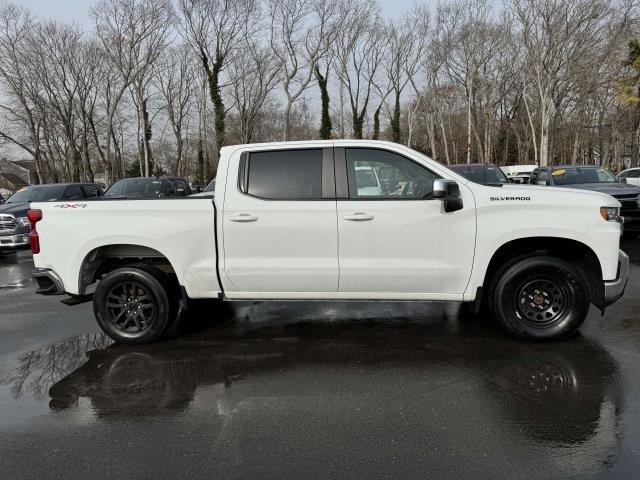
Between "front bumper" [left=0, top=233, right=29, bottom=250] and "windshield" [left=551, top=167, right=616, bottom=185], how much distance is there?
13.0 metres

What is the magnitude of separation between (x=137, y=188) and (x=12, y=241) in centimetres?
414

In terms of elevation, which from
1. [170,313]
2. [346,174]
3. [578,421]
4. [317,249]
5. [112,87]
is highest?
[112,87]

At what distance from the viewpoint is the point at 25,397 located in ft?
13.9

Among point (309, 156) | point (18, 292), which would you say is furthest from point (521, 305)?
point (18, 292)

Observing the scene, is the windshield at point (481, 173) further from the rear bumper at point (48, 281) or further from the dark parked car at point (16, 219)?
the dark parked car at point (16, 219)

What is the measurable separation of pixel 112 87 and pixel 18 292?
39.7m

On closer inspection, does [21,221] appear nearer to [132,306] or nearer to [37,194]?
[37,194]

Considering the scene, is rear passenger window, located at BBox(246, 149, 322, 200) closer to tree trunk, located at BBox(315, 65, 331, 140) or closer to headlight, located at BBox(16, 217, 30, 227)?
headlight, located at BBox(16, 217, 30, 227)

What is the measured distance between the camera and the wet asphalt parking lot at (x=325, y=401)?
10.3ft

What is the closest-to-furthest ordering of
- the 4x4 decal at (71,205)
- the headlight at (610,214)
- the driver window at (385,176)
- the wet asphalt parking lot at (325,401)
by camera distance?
the wet asphalt parking lot at (325,401) → the headlight at (610,214) → the driver window at (385,176) → the 4x4 decal at (71,205)

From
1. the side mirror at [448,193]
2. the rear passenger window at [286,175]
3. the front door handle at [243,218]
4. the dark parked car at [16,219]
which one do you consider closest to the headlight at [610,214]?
Answer: the side mirror at [448,193]

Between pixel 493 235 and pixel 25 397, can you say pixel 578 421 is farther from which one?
pixel 25 397

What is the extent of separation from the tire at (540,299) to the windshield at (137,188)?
12636 mm

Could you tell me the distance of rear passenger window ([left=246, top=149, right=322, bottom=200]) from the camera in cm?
504
